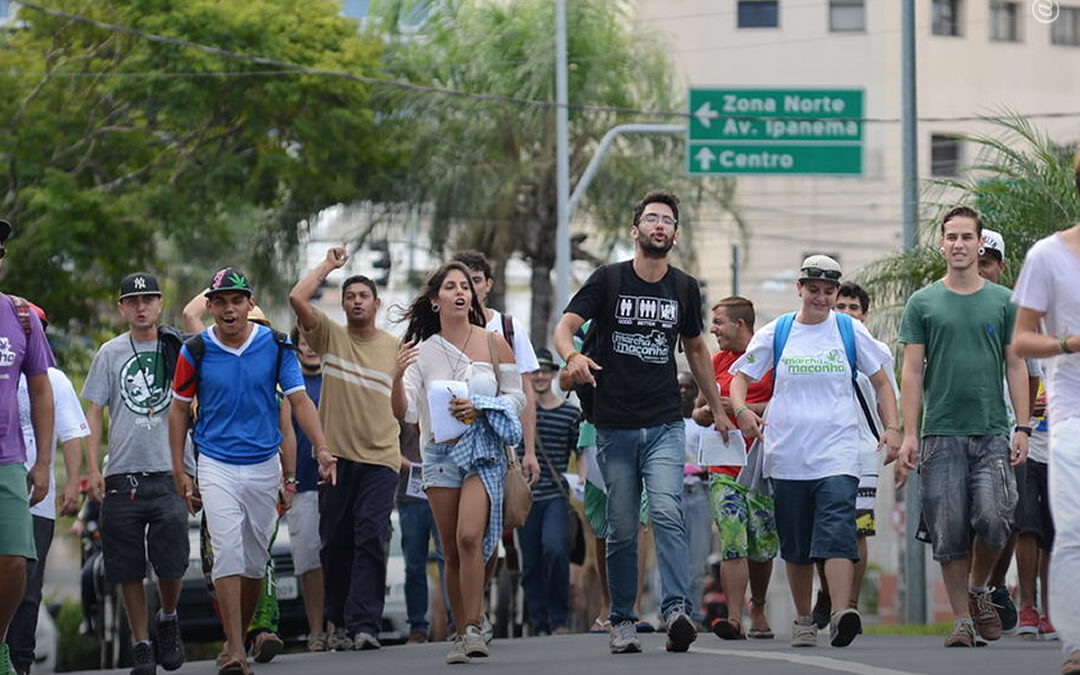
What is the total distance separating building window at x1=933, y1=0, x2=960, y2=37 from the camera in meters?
58.9

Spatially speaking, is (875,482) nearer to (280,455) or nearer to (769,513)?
(769,513)

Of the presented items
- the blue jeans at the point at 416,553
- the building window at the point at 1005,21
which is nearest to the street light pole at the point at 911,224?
the blue jeans at the point at 416,553

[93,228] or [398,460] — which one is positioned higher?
[93,228]

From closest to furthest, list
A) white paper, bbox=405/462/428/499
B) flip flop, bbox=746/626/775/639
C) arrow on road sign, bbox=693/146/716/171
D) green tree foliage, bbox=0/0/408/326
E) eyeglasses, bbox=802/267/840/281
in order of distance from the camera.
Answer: eyeglasses, bbox=802/267/840/281, flip flop, bbox=746/626/775/639, white paper, bbox=405/462/428/499, arrow on road sign, bbox=693/146/716/171, green tree foliage, bbox=0/0/408/326

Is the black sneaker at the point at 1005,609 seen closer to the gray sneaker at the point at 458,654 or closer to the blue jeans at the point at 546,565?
the gray sneaker at the point at 458,654

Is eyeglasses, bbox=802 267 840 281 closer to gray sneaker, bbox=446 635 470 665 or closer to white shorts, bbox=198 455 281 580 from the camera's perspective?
gray sneaker, bbox=446 635 470 665

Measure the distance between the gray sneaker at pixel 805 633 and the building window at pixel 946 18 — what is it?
4906 centimetres

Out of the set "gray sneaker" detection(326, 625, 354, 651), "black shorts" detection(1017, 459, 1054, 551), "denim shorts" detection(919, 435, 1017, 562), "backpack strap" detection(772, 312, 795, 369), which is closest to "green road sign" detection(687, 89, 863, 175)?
"black shorts" detection(1017, 459, 1054, 551)

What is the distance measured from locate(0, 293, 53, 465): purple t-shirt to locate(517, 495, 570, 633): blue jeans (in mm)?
6503

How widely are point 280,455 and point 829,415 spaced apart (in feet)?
9.88

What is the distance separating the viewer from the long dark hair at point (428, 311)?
1148cm

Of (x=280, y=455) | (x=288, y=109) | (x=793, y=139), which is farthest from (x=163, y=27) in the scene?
(x=280, y=455)

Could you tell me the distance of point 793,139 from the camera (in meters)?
27.9

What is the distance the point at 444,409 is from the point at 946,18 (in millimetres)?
50189
